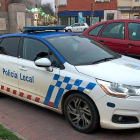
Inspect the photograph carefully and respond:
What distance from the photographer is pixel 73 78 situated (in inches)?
133

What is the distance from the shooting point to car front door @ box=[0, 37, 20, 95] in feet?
14.3

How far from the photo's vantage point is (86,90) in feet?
10.5

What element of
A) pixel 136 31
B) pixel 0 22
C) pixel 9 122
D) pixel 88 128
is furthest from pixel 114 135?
pixel 0 22

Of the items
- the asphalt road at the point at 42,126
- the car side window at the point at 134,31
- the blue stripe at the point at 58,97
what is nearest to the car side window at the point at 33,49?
the blue stripe at the point at 58,97

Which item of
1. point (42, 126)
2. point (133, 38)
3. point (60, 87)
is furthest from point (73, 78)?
point (133, 38)

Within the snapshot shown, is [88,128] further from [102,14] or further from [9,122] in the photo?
[102,14]

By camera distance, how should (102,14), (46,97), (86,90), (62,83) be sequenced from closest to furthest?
1. (86,90)
2. (62,83)
3. (46,97)
4. (102,14)

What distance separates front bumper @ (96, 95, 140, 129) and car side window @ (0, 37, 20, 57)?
2.16 metres

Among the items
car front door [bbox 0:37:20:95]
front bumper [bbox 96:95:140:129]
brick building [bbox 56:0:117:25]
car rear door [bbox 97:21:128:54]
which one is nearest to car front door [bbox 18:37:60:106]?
car front door [bbox 0:37:20:95]

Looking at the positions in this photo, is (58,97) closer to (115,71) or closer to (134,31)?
(115,71)

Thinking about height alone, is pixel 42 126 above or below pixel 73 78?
below

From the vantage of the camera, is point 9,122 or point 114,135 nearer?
point 114,135

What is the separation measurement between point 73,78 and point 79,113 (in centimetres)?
54

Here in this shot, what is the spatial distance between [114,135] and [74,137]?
0.59 meters
